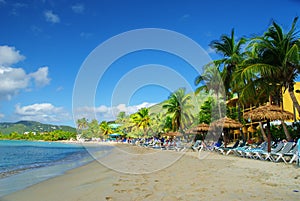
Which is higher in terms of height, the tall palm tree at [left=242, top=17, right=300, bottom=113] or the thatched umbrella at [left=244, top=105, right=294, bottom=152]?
the tall palm tree at [left=242, top=17, right=300, bottom=113]

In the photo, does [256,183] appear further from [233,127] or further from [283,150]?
[233,127]

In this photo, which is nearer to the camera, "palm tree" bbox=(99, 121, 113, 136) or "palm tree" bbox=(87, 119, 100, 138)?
"palm tree" bbox=(99, 121, 113, 136)

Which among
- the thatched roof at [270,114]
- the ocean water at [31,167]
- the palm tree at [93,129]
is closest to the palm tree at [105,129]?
the palm tree at [93,129]

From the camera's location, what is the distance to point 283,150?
988 centimetres

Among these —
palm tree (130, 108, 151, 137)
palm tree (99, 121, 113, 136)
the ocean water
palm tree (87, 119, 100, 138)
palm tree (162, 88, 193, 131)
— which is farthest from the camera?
palm tree (87, 119, 100, 138)

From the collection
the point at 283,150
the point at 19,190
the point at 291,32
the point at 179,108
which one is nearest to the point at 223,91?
the point at 291,32

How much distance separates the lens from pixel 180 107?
1395 inches

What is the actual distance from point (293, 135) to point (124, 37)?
40.2ft

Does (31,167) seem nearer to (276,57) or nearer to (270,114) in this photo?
(270,114)

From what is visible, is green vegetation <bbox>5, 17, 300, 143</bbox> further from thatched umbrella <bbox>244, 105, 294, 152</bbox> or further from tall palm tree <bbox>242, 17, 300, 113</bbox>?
thatched umbrella <bbox>244, 105, 294, 152</bbox>

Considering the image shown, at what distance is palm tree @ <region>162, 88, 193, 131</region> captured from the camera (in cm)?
3544

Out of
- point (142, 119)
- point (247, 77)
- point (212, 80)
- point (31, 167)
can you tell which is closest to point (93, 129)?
point (142, 119)

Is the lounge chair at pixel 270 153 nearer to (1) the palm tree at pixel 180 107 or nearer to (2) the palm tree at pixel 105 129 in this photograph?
(1) the palm tree at pixel 180 107

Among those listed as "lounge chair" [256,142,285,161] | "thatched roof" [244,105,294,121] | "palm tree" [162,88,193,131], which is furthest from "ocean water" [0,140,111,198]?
"palm tree" [162,88,193,131]
